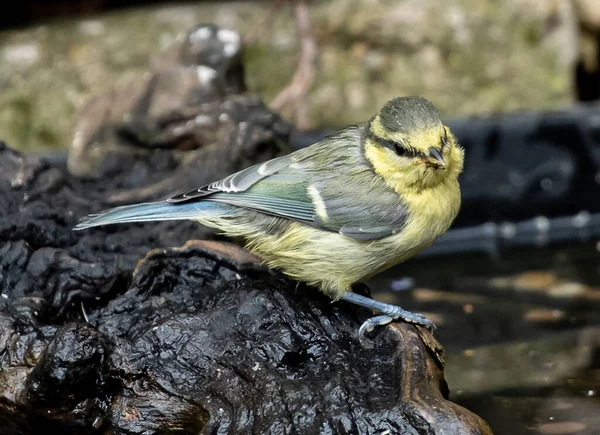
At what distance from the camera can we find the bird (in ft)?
9.43

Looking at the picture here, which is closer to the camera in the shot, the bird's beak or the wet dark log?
the wet dark log

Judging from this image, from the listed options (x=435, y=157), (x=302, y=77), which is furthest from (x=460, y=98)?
(x=435, y=157)

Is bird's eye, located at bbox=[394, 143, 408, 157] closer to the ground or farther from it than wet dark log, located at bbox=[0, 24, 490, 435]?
farther from it

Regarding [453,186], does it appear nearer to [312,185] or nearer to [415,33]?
[312,185]

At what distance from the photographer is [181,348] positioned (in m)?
2.55

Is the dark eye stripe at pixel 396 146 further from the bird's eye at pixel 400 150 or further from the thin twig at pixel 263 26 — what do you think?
the thin twig at pixel 263 26

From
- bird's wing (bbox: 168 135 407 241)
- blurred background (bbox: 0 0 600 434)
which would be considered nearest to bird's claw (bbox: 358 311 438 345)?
bird's wing (bbox: 168 135 407 241)

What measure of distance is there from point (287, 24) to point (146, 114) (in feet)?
7.54

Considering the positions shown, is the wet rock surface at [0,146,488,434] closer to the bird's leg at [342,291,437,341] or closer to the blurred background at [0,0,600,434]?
the bird's leg at [342,291,437,341]

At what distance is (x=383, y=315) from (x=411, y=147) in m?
0.57

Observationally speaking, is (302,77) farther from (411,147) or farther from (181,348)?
(181,348)

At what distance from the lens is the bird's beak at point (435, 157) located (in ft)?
9.05

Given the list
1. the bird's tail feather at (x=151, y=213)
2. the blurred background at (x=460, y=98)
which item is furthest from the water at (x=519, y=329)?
the bird's tail feather at (x=151, y=213)

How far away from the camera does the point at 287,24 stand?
247 inches
